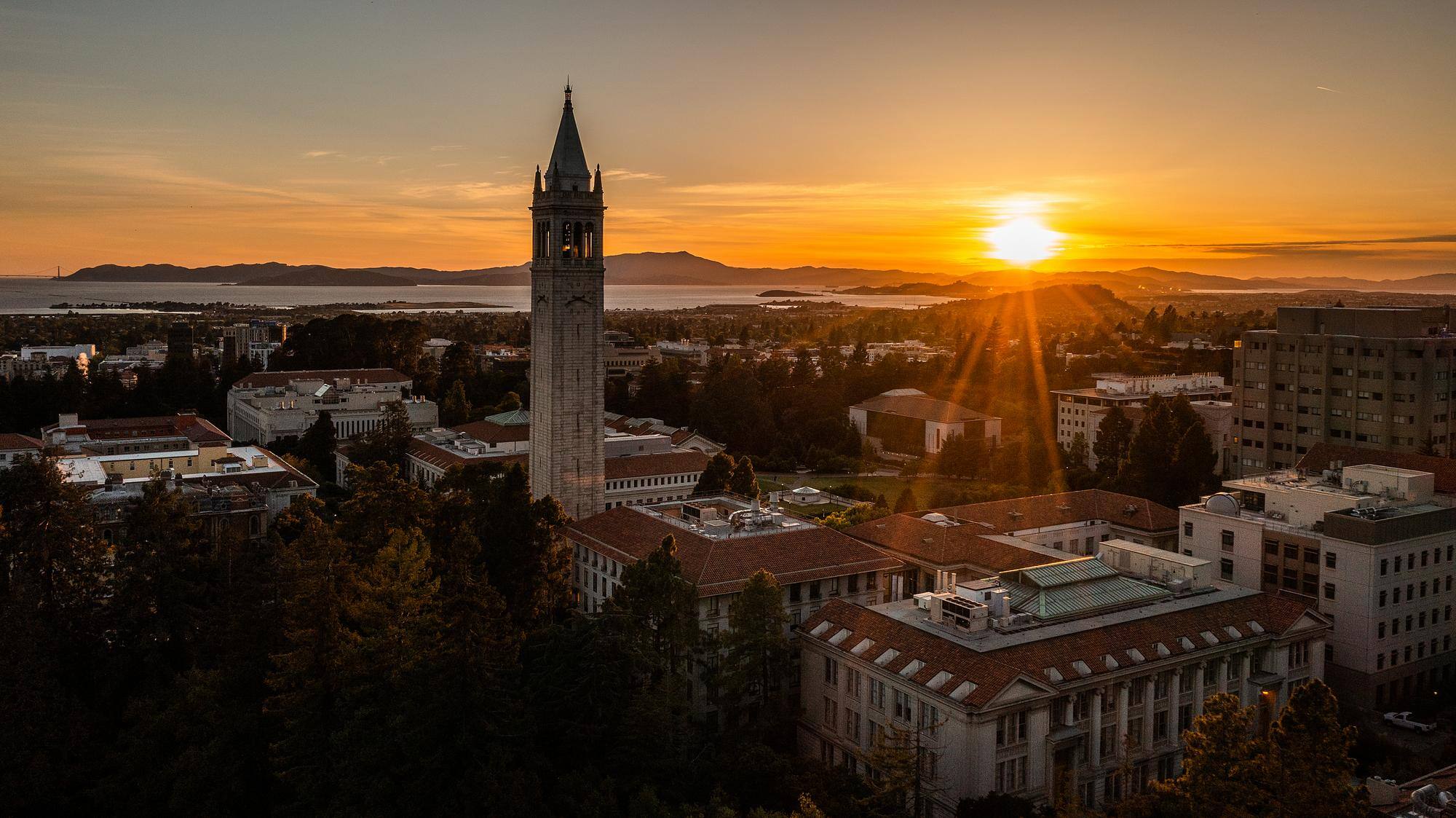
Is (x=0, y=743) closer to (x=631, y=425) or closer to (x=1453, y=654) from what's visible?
(x=1453, y=654)

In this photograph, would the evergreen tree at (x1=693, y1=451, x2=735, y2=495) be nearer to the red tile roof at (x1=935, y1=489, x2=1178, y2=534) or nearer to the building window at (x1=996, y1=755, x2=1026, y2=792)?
the red tile roof at (x1=935, y1=489, x2=1178, y2=534)

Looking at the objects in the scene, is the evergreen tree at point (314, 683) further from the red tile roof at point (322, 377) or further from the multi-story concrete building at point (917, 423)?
the red tile roof at point (322, 377)

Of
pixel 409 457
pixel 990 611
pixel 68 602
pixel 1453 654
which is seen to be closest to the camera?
pixel 990 611

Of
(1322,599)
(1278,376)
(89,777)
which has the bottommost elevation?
(89,777)

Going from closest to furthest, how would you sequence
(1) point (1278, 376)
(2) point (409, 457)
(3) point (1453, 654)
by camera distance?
1. (3) point (1453, 654)
2. (1) point (1278, 376)
3. (2) point (409, 457)

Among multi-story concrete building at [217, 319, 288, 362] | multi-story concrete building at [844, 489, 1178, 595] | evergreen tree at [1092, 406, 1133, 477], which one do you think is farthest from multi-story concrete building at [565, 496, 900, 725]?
multi-story concrete building at [217, 319, 288, 362]

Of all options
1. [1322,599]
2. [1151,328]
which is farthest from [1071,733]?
[1151,328]
